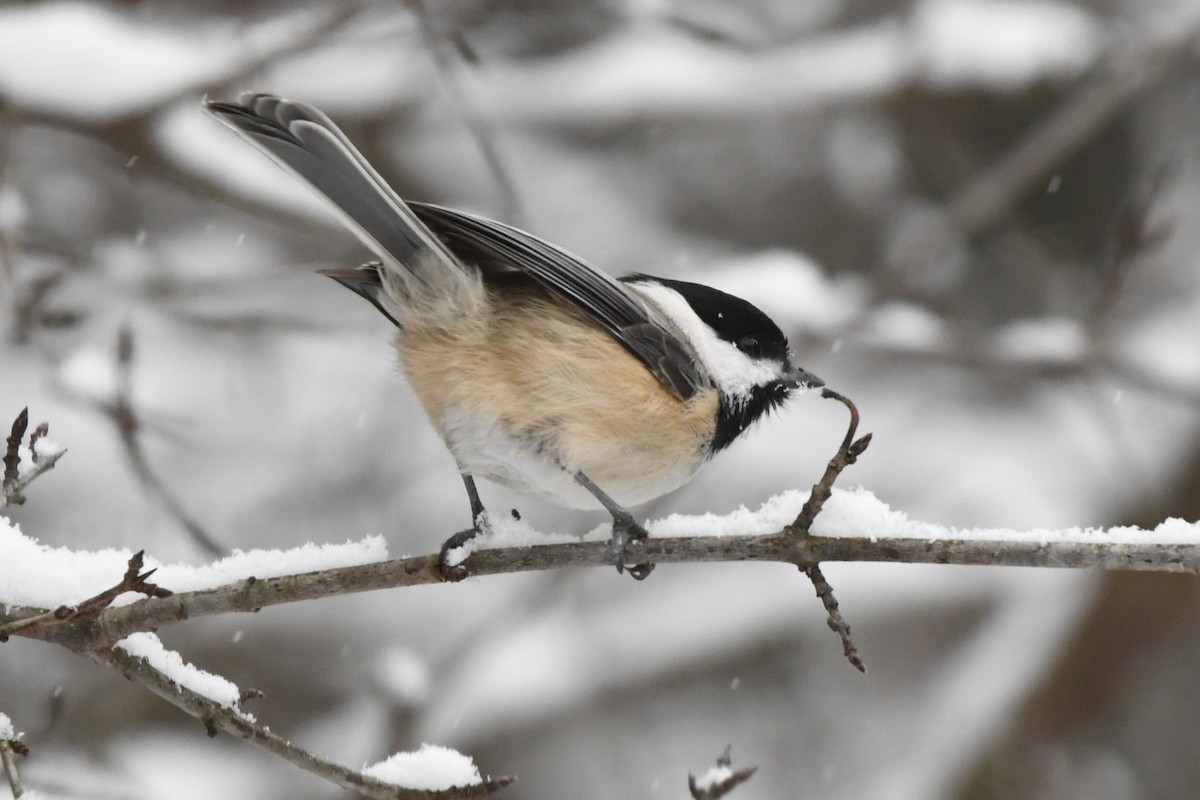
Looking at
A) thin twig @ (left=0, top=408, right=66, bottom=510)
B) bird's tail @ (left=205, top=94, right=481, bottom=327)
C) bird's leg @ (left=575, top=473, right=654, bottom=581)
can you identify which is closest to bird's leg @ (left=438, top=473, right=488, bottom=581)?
bird's leg @ (left=575, top=473, right=654, bottom=581)

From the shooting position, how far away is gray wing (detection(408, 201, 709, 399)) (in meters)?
2.97

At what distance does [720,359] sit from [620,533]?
1.00m

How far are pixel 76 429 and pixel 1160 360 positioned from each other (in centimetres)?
564

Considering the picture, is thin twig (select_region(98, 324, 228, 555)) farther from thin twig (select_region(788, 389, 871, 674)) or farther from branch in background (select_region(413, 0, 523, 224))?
thin twig (select_region(788, 389, 871, 674))

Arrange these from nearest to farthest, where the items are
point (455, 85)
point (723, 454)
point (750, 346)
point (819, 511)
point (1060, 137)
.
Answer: point (819, 511)
point (750, 346)
point (455, 85)
point (723, 454)
point (1060, 137)

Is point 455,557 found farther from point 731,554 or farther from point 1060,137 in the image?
point 1060,137

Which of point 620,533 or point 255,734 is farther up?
point 620,533

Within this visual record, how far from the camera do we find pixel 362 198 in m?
2.73

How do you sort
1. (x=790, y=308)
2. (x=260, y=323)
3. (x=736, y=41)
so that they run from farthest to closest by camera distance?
1. (x=736, y=41)
2. (x=790, y=308)
3. (x=260, y=323)

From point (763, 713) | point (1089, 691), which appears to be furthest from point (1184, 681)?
point (763, 713)

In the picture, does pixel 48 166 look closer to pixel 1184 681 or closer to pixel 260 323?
pixel 260 323

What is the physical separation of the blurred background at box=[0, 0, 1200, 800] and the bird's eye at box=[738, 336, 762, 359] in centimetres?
122

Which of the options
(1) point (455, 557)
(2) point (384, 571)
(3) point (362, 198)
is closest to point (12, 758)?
(2) point (384, 571)

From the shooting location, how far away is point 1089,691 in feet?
21.0
